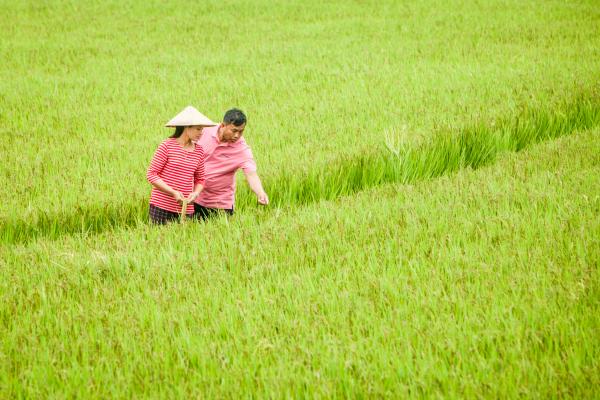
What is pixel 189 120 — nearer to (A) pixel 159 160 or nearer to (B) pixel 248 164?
(A) pixel 159 160

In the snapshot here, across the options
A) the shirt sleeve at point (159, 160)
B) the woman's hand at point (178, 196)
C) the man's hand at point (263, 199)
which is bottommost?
the man's hand at point (263, 199)

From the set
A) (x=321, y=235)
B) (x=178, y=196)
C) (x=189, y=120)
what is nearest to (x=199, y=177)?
(x=178, y=196)

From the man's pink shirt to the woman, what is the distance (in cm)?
17

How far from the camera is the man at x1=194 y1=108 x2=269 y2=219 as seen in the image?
182 inches

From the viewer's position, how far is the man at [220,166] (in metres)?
4.61

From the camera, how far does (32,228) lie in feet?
15.1

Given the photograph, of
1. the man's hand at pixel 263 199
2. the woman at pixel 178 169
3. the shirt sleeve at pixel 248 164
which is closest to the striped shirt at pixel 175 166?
the woman at pixel 178 169

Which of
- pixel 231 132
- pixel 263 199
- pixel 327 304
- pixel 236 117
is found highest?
pixel 236 117

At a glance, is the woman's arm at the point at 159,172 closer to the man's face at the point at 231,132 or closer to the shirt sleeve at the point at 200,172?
the shirt sleeve at the point at 200,172

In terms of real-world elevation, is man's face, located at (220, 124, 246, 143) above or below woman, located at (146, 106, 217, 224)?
above

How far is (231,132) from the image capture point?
447cm

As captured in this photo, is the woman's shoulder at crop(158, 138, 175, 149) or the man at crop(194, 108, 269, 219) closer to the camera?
the woman's shoulder at crop(158, 138, 175, 149)

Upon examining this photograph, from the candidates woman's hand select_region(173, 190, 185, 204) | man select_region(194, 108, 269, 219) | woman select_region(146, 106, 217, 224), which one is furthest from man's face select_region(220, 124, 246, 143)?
woman's hand select_region(173, 190, 185, 204)

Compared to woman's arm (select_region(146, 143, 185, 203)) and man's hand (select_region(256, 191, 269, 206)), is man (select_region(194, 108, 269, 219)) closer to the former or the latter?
man's hand (select_region(256, 191, 269, 206))
